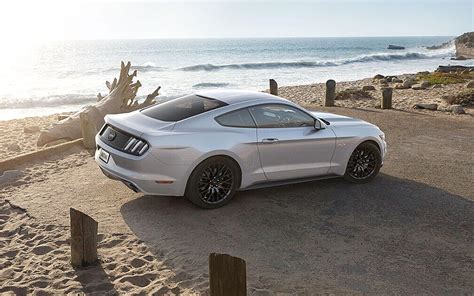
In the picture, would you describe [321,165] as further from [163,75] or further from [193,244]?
[163,75]

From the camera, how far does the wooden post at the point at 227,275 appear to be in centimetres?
347

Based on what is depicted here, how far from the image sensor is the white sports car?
6.41m

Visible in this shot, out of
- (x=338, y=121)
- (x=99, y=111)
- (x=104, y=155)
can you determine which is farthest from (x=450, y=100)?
(x=104, y=155)

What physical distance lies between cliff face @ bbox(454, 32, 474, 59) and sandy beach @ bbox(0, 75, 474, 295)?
7888 centimetres

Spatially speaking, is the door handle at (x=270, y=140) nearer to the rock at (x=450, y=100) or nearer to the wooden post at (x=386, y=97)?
the wooden post at (x=386, y=97)

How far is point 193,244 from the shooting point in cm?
586

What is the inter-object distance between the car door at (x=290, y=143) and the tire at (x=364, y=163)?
579 mm

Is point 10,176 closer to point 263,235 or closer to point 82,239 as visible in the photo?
point 82,239

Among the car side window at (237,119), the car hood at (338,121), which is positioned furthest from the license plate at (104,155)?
the car hood at (338,121)

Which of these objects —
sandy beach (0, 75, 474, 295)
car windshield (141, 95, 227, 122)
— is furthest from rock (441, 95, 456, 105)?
car windshield (141, 95, 227, 122)

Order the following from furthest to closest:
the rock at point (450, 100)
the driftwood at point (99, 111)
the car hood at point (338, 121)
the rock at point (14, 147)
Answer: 1. the rock at point (450, 100)
2. the driftwood at point (99, 111)
3. the rock at point (14, 147)
4. the car hood at point (338, 121)

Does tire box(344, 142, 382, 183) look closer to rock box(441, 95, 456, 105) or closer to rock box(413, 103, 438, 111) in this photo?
rock box(413, 103, 438, 111)

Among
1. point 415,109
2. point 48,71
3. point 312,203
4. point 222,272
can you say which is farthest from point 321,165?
point 48,71

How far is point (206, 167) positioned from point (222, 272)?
3149 millimetres
